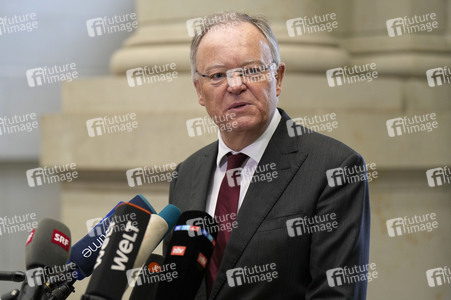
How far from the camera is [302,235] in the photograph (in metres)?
1.84

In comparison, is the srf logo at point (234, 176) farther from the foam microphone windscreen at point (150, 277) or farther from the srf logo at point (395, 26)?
the srf logo at point (395, 26)

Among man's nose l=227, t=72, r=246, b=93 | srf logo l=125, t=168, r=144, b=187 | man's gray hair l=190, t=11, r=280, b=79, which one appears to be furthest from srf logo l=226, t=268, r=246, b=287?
srf logo l=125, t=168, r=144, b=187

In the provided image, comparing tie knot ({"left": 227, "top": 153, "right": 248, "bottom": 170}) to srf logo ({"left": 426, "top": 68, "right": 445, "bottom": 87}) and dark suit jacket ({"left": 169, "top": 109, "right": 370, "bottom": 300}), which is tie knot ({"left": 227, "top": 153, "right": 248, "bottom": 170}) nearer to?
dark suit jacket ({"left": 169, "top": 109, "right": 370, "bottom": 300})

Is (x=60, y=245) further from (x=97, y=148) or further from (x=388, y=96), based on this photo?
(x=388, y=96)

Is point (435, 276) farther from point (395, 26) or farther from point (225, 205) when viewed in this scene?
point (225, 205)

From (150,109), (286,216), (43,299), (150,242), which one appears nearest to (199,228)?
(150,242)

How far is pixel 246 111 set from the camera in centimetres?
201

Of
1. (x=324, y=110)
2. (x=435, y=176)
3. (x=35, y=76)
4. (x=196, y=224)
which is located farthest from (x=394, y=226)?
(x=35, y=76)

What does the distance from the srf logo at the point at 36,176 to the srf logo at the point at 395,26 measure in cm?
250

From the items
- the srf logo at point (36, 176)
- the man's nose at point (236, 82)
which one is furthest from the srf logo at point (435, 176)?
the srf logo at point (36, 176)

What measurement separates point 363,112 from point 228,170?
2016mm

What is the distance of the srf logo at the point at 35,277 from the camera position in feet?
4.92

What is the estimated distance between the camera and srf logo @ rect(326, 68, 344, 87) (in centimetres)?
403

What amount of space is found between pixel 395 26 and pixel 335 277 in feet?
9.21
